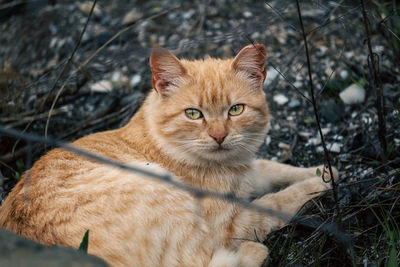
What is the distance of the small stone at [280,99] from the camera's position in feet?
14.4

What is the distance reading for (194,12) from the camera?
18.9ft

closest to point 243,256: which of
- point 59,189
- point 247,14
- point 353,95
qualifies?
point 59,189

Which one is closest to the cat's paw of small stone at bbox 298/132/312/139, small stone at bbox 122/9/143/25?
small stone at bbox 298/132/312/139

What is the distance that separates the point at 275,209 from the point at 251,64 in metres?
1.10

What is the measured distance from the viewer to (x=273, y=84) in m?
4.11

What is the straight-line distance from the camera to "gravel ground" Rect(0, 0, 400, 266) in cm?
269

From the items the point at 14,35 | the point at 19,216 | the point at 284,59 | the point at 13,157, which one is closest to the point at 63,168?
the point at 19,216

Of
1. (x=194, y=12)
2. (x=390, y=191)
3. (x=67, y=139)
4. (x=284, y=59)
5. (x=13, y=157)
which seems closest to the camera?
(x=390, y=191)

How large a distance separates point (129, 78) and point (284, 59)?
1.91 meters

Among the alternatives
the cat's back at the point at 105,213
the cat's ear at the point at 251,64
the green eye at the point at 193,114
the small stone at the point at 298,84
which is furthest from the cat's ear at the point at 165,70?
the small stone at the point at 298,84

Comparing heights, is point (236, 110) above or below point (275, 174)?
above

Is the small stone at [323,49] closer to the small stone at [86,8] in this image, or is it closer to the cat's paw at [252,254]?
the cat's paw at [252,254]

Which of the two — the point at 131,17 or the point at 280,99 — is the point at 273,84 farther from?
the point at 131,17

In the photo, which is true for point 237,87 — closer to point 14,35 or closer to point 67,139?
point 67,139
